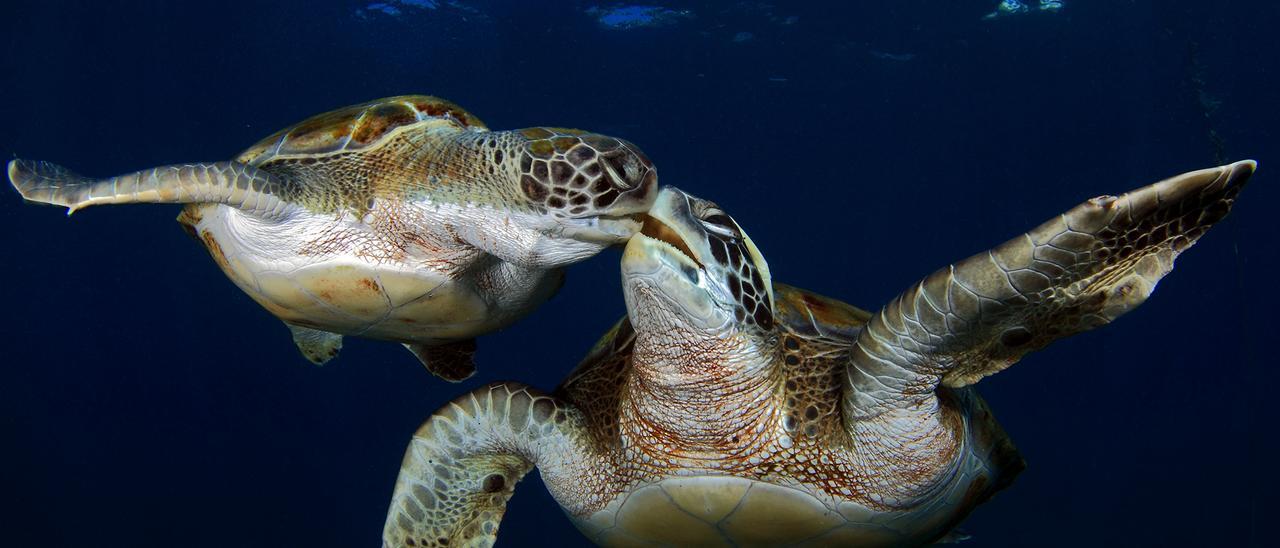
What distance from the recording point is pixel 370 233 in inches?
112

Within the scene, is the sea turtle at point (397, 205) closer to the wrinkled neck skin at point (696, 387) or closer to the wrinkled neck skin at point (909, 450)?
the wrinkled neck skin at point (696, 387)

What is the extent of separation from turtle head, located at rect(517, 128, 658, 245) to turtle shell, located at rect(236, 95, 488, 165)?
31.2 inches

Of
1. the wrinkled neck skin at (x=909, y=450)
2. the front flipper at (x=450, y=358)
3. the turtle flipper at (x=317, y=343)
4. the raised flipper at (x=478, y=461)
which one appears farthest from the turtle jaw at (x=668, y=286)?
the turtle flipper at (x=317, y=343)

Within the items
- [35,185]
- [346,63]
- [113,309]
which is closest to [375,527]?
[346,63]

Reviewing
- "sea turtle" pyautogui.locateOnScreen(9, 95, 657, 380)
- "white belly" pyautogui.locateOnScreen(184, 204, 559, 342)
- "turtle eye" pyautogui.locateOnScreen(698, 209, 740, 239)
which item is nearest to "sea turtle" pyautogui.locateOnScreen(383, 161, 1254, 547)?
"turtle eye" pyautogui.locateOnScreen(698, 209, 740, 239)

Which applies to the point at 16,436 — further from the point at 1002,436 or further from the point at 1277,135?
the point at 1277,135

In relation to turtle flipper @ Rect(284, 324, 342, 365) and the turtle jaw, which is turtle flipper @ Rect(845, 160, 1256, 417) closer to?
the turtle jaw

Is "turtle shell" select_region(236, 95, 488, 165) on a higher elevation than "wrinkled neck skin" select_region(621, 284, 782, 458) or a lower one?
higher

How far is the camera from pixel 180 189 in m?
2.61

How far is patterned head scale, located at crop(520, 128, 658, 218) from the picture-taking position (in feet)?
7.27

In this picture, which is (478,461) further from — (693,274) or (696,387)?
(693,274)

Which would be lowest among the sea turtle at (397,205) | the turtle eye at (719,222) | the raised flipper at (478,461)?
the raised flipper at (478,461)

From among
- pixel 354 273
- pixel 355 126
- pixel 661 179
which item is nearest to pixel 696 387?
pixel 354 273

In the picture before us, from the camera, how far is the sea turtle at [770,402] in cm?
167
